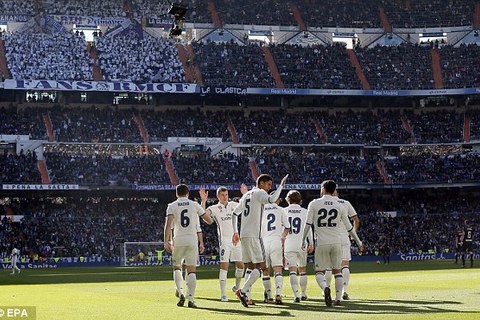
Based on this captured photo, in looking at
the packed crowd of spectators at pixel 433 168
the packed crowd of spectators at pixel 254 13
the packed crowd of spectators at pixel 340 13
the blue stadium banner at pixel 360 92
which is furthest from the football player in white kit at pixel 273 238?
the packed crowd of spectators at pixel 340 13

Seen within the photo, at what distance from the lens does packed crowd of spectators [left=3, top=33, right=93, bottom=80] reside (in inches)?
2992

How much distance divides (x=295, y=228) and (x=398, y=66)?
64.6 m

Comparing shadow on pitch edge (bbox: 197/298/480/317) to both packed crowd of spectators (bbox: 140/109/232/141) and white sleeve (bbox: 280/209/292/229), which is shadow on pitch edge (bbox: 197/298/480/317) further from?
packed crowd of spectators (bbox: 140/109/232/141)

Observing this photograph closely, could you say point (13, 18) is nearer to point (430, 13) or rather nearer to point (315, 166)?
point (315, 166)

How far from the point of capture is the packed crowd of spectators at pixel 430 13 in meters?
91.7

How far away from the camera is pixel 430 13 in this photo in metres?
92.4

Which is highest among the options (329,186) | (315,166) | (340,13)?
(340,13)

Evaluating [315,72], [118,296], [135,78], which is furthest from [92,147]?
[118,296]

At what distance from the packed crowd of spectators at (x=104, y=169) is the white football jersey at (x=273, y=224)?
48.3m

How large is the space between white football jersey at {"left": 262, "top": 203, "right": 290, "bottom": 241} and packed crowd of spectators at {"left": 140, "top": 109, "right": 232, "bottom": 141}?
54141 millimetres

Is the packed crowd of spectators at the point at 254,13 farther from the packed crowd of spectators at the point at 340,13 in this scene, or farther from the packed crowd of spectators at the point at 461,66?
the packed crowd of spectators at the point at 461,66

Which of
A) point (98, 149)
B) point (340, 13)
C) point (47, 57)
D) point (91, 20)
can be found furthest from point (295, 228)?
point (340, 13)

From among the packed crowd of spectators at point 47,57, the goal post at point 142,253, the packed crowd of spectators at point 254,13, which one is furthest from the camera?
the packed crowd of spectators at point 254,13

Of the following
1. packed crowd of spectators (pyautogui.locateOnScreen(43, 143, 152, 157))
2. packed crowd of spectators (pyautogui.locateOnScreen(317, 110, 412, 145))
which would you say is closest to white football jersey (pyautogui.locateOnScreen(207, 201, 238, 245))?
packed crowd of spectators (pyautogui.locateOnScreen(43, 143, 152, 157))
